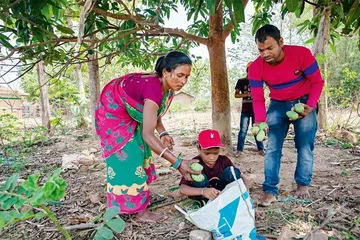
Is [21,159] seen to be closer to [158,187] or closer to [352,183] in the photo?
[158,187]

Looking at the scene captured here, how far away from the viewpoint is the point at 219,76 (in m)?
3.20

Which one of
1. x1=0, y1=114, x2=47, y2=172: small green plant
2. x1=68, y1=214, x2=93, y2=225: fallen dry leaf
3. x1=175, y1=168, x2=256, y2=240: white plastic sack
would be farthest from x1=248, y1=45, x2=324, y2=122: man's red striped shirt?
x1=0, y1=114, x2=47, y2=172: small green plant

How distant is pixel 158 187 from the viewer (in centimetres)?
276

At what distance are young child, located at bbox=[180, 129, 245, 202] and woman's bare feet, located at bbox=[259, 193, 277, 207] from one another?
14.7 inches

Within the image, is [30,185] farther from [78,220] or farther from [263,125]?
[263,125]

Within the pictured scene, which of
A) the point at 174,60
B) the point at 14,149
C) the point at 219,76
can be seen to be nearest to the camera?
the point at 174,60

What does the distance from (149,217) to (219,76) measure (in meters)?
1.80

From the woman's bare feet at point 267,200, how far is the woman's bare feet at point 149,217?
74 centimetres

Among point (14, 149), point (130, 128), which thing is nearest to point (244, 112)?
point (130, 128)

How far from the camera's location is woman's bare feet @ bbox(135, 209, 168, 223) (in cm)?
201

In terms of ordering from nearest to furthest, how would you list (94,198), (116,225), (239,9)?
(116,225) → (239,9) → (94,198)

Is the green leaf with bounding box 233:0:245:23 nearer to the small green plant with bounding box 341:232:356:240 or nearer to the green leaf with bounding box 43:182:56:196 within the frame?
the green leaf with bounding box 43:182:56:196

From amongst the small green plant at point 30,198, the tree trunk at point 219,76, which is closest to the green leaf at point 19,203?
the small green plant at point 30,198

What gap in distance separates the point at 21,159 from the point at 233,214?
385cm
